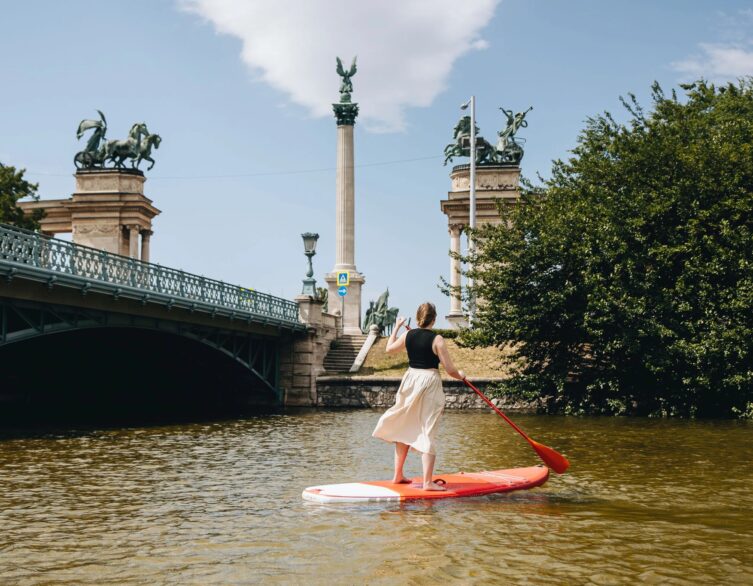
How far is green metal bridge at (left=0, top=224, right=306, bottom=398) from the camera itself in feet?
62.5

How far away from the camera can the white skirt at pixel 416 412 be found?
9656 mm

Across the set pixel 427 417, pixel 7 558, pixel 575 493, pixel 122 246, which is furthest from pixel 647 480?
pixel 122 246

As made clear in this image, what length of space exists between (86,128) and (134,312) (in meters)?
41.5

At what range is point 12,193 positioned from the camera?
47.5 m

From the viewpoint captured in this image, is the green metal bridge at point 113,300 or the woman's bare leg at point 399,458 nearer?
the woman's bare leg at point 399,458

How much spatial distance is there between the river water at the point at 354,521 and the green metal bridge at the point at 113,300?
3.93 metres

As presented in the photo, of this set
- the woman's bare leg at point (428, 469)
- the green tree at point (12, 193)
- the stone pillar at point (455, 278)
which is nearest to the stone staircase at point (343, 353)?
the stone pillar at point (455, 278)

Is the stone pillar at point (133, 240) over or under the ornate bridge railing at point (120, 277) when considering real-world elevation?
over

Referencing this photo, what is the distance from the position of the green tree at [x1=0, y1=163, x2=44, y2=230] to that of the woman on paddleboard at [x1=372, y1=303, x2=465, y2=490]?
40.1 m

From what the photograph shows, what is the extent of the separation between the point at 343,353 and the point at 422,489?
3135 centimetres

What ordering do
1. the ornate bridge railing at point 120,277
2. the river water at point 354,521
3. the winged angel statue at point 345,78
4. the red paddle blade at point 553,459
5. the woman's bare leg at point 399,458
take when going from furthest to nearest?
the winged angel statue at point 345,78
the ornate bridge railing at point 120,277
the red paddle blade at point 553,459
the woman's bare leg at point 399,458
the river water at point 354,521

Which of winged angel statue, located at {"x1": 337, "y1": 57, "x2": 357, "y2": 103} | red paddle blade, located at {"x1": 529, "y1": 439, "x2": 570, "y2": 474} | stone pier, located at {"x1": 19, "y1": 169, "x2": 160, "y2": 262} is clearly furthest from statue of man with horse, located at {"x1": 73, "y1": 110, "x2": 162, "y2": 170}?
red paddle blade, located at {"x1": 529, "y1": 439, "x2": 570, "y2": 474}

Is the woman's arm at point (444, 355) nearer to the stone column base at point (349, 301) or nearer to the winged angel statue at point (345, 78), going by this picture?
the stone column base at point (349, 301)

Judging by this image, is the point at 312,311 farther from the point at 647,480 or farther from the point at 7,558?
the point at 7,558
